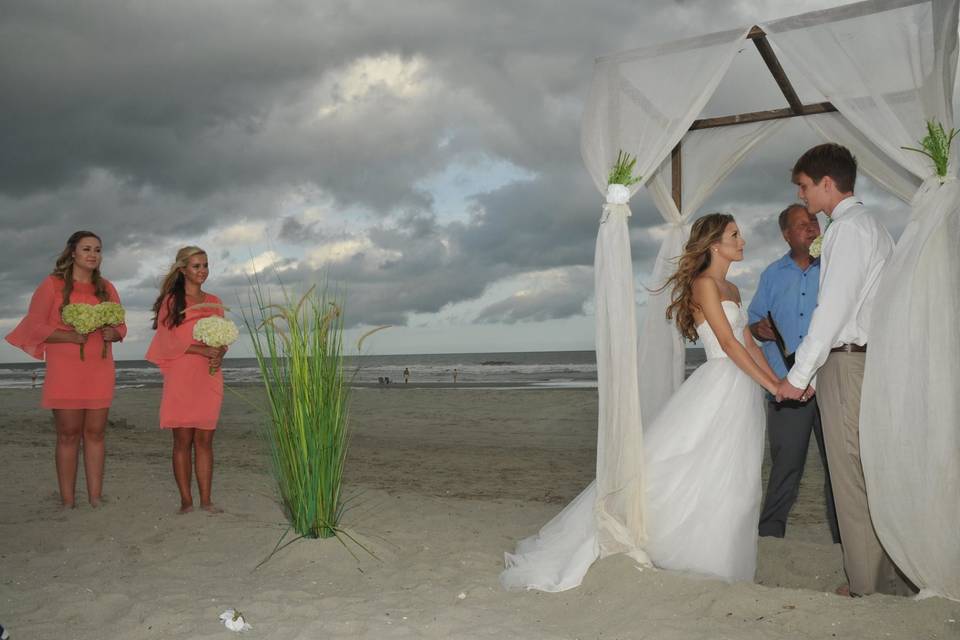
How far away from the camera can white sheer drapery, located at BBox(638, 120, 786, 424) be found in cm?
504

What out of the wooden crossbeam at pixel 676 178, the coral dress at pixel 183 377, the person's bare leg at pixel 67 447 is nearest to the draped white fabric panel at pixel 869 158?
the wooden crossbeam at pixel 676 178

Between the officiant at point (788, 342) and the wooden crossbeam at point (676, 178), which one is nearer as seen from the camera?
the officiant at point (788, 342)

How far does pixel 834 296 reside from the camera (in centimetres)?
352

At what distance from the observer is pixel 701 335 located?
13.6ft

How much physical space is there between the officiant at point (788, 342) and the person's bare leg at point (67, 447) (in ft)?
15.2

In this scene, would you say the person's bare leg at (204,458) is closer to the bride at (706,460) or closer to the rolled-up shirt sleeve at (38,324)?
the rolled-up shirt sleeve at (38,324)

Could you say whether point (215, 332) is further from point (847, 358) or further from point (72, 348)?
point (847, 358)

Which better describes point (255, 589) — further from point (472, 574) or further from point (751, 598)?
point (751, 598)

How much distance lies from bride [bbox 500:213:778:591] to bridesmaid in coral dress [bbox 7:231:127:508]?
320cm

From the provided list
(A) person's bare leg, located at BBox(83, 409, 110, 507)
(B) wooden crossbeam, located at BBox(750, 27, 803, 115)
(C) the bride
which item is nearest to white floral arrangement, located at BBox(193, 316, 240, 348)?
(A) person's bare leg, located at BBox(83, 409, 110, 507)

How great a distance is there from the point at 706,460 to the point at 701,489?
147 mm

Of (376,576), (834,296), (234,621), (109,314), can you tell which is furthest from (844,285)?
(109,314)

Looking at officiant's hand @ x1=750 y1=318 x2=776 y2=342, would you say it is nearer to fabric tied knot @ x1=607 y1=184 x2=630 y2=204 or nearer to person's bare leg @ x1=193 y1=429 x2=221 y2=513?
fabric tied knot @ x1=607 y1=184 x2=630 y2=204

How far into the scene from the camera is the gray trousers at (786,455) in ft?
15.9
